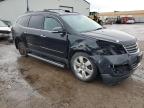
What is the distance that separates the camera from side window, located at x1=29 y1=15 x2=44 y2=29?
21.0ft

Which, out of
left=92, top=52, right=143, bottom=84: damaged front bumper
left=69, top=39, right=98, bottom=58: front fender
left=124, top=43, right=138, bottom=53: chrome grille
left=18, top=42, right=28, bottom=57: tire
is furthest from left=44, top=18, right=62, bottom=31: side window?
left=124, top=43, right=138, bottom=53: chrome grille

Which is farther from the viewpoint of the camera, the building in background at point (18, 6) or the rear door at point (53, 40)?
the building in background at point (18, 6)

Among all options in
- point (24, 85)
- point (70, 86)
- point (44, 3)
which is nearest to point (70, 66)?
point (70, 86)

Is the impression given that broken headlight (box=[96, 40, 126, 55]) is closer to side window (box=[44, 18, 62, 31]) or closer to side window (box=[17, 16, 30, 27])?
side window (box=[44, 18, 62, 31])

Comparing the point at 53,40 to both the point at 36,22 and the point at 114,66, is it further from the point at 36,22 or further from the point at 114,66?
the point at 114,66

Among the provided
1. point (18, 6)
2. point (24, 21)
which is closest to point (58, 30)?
point (24, 21)

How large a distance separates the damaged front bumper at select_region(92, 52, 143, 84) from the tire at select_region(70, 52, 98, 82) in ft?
0.72

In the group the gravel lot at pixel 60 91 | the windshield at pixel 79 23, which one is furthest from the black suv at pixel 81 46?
the gravel lot at pixel 60 91

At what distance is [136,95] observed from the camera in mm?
4445

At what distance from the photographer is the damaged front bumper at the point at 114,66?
451 centimetres

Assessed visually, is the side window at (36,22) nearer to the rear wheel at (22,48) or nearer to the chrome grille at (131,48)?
the rear wheel at (22,48)

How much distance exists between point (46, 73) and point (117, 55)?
2317 mm

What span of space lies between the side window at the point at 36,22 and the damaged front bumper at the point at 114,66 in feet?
8.43

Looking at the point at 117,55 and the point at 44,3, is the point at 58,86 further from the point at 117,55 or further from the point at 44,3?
the point at 44,3
